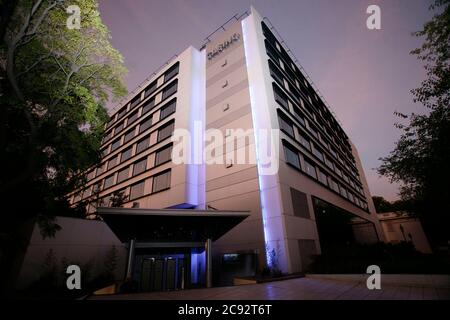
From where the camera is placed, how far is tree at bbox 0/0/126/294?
8.87m

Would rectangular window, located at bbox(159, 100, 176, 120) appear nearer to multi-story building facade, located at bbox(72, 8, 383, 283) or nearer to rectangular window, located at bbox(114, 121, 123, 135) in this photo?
multi-story building facade, located at bbox(72, 8, 383, 283)

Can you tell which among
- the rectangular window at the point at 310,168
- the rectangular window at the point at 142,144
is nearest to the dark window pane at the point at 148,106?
the rectangular window at the point at 142,144

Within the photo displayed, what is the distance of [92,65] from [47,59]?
1902 mm

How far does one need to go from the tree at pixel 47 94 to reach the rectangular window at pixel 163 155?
9.86 meters

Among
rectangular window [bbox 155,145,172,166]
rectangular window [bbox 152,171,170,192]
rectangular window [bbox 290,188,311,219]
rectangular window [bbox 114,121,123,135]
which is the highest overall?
rectangular window [bbox 114,121,123,135]

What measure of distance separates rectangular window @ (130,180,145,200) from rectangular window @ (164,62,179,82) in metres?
14.6

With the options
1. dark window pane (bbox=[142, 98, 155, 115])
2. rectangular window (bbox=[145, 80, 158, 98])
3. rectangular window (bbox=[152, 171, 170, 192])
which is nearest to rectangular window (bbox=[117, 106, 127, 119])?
rectangular window (bbox=[145, 80, 158, 98])

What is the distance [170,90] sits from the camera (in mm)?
26594

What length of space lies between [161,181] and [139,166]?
18.8 feet

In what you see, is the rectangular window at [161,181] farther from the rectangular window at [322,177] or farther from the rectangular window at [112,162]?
the rectangular window at [322,177]

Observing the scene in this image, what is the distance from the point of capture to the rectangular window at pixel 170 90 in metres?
25.9

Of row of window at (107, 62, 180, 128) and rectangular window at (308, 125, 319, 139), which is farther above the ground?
row of window at (107, 62, 180, 128)

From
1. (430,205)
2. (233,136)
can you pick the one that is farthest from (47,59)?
(430,205)

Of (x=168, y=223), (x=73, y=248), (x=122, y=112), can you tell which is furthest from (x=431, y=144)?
(x=122, y=112)
